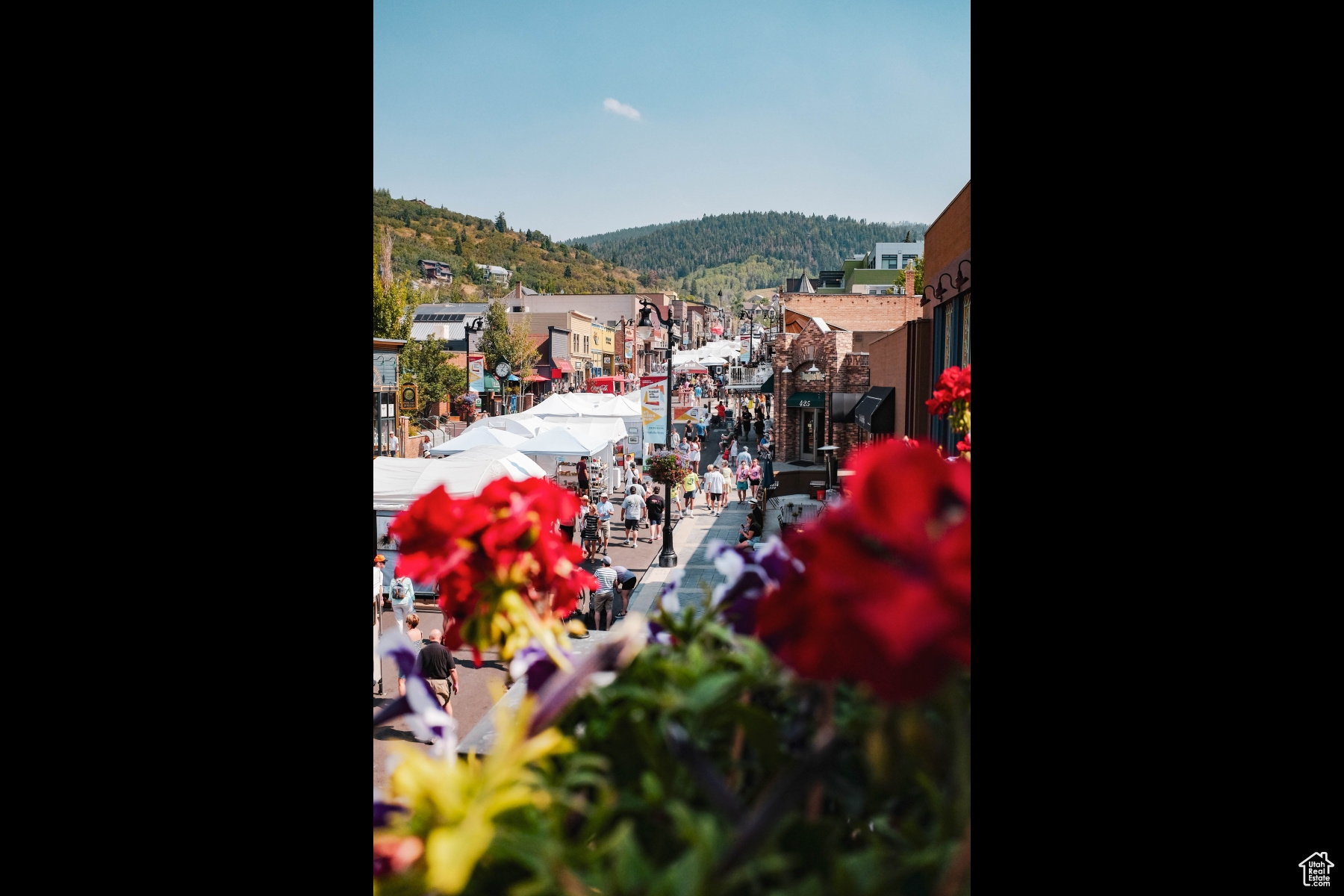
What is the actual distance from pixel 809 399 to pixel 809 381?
56 cm

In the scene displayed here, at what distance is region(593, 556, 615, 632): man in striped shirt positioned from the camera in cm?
865

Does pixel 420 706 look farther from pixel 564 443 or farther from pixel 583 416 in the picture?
pixel 583 416

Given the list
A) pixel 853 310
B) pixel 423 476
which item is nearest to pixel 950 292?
pixel 423 476

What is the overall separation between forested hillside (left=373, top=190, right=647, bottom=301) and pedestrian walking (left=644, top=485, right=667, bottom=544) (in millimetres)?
55724

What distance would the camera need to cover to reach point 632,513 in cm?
1736

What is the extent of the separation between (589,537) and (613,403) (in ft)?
24.4

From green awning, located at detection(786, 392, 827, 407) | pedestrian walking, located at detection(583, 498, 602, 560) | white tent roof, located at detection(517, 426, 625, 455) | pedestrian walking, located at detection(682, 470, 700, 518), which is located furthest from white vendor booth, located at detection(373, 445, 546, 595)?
green awning, located at detection(786, 392, 827, 407)

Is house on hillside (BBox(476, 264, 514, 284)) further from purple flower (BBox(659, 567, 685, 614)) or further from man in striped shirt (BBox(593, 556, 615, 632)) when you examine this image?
purple flower (BBox(659, 567, 685, 614))

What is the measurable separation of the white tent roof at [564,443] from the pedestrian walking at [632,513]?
113cm

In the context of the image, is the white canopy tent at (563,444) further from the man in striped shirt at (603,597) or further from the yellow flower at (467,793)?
the yellow flower at (467,793)
